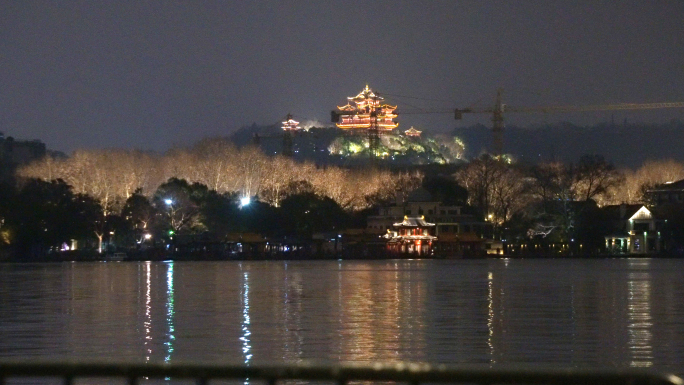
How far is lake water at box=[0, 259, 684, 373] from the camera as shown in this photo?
17781 mm

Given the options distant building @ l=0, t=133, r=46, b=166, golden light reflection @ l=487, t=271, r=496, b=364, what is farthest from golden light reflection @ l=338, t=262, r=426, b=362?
distant building @ l=0, t=133, r=46, b=166

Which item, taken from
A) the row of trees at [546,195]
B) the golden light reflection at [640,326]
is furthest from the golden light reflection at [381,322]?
the row of trees at [546,195]

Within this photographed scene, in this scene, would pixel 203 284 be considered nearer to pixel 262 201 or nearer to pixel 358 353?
pixel 358 353

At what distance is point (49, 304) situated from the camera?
31672mm

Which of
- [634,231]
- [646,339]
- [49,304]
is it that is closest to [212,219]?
[634,231]

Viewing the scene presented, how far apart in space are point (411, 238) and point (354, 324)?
269 feet

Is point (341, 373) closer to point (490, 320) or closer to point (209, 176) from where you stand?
point (490, 320)

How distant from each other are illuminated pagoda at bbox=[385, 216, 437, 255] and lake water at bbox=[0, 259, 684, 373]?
207 feet

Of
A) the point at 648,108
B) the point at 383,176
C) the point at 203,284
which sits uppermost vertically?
the point at 648,108

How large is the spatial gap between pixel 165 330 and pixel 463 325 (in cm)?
671

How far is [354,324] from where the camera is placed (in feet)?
77.2

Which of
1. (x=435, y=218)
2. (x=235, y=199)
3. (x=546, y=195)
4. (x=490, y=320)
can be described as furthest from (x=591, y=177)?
(x=490, y=320)

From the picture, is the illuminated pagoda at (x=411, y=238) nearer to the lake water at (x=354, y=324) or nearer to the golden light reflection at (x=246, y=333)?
the lake water at (x=354, y=324)

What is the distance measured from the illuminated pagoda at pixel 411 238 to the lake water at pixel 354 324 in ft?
207
